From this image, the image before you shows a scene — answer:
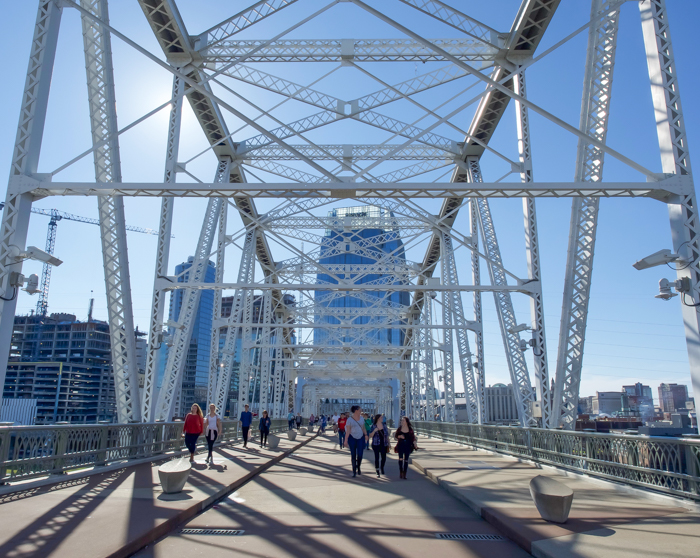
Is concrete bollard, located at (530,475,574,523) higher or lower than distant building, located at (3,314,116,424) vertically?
lower

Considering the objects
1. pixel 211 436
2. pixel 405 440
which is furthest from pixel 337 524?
pixel 211 436

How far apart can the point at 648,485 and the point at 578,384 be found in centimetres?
611

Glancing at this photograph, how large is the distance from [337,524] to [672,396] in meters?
133

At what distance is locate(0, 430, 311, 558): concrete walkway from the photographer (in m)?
5.64

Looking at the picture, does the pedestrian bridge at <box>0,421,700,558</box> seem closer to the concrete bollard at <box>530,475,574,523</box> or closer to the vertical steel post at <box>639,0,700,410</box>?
the concrete bollard at <box>530,475,574,523</box>

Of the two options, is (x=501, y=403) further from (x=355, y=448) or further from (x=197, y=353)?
(x=355, y=448)

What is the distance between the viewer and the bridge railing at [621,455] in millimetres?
8266

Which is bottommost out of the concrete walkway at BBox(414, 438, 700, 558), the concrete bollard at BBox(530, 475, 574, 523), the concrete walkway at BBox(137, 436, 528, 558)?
the concrete walkway at BBox(137, 436, 528, 558)

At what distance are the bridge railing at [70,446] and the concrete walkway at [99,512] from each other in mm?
412

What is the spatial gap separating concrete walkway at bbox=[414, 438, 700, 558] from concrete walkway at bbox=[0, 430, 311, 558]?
13.1ft

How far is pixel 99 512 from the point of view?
734 centimetres

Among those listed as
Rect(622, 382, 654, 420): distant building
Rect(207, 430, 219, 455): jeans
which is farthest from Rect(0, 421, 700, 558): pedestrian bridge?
Rect(622, 382, 654, 420): distant building

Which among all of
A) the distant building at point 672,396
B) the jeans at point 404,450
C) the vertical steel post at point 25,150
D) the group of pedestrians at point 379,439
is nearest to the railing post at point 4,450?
the vertical steel post at point 25,150

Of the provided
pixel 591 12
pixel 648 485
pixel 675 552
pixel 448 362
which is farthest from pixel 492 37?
pixel 448 362
